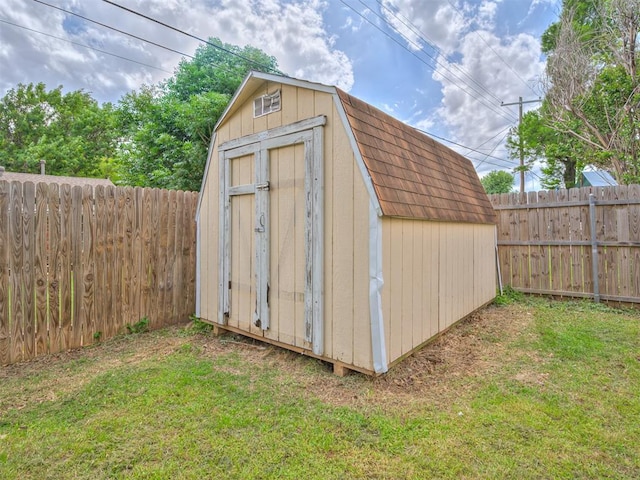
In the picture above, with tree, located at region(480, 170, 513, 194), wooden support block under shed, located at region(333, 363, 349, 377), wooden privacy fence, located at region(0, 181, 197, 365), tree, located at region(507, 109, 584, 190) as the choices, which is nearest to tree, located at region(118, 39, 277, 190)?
wooden privacy fence, located at region(0, 181, 197, 365)

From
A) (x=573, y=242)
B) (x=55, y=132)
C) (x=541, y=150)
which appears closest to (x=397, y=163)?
(x=573, y=242)

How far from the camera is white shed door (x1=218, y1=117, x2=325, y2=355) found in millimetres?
2928

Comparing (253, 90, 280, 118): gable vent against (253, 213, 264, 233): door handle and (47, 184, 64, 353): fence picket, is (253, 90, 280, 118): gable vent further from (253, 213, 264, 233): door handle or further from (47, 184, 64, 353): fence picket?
(47, 184, 64, 353): fence picket

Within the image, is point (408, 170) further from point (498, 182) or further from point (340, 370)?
point (498, 182)

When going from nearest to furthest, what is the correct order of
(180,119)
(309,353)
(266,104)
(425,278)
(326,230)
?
1. (326,230)
2. (309,353)
3. (425,278)
4. (266,104)
5. (180,119)

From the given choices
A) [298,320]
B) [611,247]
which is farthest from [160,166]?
[611,247]

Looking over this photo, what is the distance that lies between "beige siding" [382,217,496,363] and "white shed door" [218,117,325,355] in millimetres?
628

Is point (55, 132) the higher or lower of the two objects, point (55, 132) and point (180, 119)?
the higher

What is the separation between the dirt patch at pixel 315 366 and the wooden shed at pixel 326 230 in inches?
6.4

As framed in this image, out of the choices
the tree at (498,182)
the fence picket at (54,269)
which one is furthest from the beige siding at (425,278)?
the tree at (498,182)

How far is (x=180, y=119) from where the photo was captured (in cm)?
973

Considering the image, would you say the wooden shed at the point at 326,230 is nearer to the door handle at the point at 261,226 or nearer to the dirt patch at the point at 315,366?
the door handle at the point at 261,226

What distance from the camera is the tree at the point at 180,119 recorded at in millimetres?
9602

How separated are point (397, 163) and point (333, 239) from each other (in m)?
1.07
